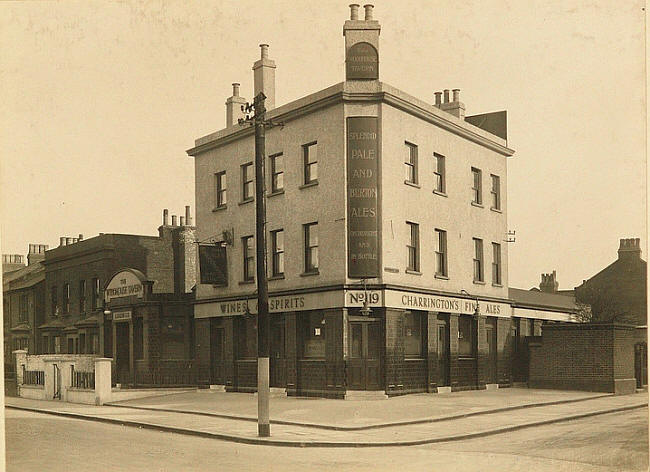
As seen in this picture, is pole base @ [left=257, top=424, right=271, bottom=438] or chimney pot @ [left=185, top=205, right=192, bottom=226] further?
chimney pot @ [left=185, top=205, right=192, bottom=226]

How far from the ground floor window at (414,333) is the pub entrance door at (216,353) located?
611 centimetres

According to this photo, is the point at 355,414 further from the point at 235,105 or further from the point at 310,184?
the point at 235,105

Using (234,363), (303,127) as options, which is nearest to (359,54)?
(303,127)

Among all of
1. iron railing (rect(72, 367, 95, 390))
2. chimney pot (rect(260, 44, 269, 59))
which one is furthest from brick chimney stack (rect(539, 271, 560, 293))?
iron railing (rect(72, 367, 95, 390))

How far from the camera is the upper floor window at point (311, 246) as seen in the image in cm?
2456

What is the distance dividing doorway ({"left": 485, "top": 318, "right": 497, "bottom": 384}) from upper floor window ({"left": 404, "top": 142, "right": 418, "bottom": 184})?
21.6 ft

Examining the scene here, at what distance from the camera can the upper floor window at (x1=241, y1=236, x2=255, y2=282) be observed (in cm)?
2589

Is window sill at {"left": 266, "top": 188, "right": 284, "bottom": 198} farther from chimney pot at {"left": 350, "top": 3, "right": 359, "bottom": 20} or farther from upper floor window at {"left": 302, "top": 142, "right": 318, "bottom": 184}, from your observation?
chimney pot at {"left": 350, "top": 3, "right": 359, "bottom": 20}

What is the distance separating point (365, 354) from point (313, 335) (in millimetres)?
1632

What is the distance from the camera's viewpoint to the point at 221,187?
83.1ft

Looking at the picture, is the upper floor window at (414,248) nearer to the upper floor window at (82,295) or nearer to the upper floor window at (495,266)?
the upper floor window at (495,266)

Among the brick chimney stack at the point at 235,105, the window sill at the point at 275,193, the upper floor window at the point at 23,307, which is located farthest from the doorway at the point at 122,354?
the brick chimney stack at the point at 235,105

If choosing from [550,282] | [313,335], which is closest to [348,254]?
[313,335]

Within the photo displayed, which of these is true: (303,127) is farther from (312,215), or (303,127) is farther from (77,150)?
(77,150)
